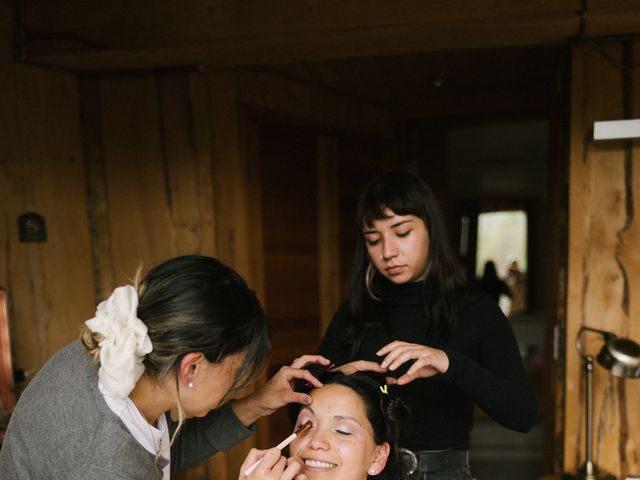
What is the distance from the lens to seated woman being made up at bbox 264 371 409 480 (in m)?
1.52

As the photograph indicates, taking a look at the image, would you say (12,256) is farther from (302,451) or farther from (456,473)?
(456,473)

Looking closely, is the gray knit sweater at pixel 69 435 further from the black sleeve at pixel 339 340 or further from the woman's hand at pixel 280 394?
the black sleeve at pixel 339 340

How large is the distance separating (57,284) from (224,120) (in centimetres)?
109

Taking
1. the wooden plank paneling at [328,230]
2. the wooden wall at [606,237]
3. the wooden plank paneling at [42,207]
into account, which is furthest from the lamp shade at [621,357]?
the wooden plank paneling at [42,207]

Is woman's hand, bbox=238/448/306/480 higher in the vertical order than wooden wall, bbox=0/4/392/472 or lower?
lower

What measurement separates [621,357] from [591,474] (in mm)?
516

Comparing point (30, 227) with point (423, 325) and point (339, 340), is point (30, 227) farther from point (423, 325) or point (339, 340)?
point (423, 325)

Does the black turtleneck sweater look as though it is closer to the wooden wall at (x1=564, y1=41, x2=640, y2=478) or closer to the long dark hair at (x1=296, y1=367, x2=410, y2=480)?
the long dark hair at (x1=296, y1=367, x2=410, y2=480)

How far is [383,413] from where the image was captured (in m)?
1.61

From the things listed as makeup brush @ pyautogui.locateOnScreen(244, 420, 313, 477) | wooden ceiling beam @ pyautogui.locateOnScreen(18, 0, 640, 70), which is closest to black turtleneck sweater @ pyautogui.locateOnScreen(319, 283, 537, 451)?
makeup brush @ pyautogui.locateOnScreen(244, 420, 313, 477)

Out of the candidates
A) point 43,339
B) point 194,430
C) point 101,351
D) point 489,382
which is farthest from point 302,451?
point 43,339

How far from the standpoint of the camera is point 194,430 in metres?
1.66

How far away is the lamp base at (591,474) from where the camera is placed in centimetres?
229

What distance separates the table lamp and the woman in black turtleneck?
30.3 inches
